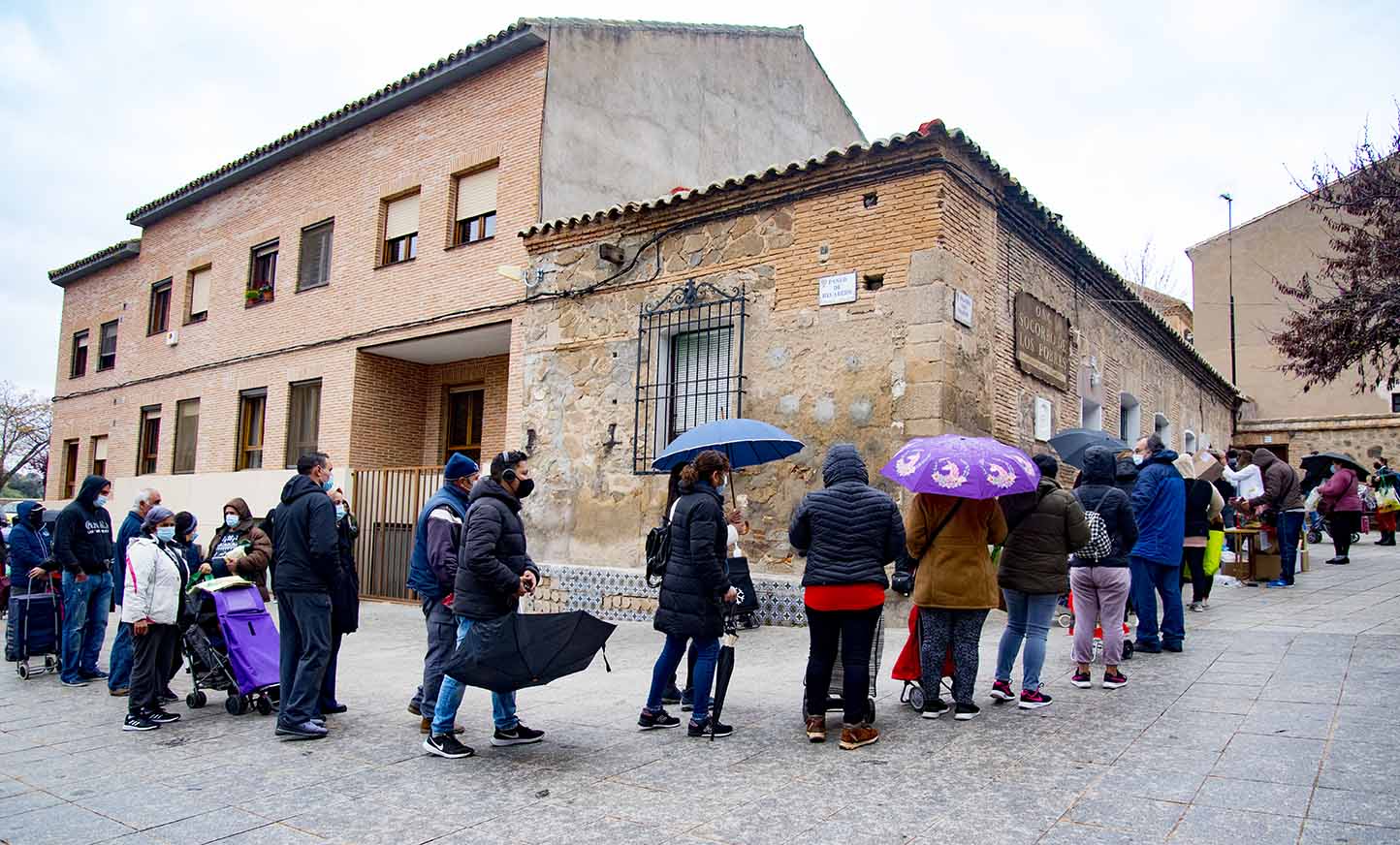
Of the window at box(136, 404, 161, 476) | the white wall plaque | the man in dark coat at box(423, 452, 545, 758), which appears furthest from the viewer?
the window at box(136, 404, 161, 476)

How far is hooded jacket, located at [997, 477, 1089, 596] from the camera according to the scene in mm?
5430

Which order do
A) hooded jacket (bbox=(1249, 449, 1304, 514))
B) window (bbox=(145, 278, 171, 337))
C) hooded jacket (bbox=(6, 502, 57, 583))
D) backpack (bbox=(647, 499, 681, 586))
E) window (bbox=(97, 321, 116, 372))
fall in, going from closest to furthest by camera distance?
backpack (bbox=(647, 499, 681, 586)), hooded jacket (bbox=(6, 502, 57, 583)), hooded jacket (bbox=(1249, 449, 1304, 514)), window (bbox=(145, 278, 171, 337)), window (bbox=(97, 321, 116, 372))

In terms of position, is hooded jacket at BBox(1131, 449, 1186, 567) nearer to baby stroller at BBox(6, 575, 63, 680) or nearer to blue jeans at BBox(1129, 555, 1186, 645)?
blue jeans at BBox(1129, 555, 1186, 645)

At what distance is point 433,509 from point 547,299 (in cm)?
664

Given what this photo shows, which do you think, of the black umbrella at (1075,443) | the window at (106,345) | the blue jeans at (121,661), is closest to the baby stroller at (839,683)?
the blue jeans at (121,661)

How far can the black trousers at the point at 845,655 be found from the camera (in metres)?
4.77

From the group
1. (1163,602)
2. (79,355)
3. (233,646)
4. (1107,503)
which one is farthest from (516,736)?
(79,355)

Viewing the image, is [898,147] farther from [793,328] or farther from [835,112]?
[835,112]

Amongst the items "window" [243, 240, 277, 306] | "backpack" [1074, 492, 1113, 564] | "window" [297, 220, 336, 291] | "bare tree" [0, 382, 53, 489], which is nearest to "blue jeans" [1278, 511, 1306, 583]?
"backpack" [1074, 492, 1113, 564]

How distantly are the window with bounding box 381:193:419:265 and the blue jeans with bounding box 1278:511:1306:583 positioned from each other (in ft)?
39.2

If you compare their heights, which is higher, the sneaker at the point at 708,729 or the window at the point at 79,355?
the window at the point at 79,355

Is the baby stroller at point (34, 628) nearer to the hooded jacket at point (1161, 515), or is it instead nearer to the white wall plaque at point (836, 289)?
the white wall plaque at point (836, 289)

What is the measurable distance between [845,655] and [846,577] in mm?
409

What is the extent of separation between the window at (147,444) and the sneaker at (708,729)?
693 inches
